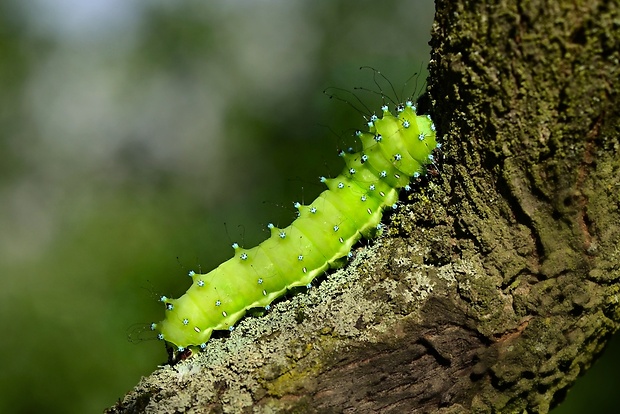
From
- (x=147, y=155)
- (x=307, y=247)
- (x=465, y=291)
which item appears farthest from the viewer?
(x=147, y=155)

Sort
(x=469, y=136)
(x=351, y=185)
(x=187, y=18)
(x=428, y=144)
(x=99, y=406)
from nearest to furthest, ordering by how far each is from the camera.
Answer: (x=469, y=136) → (x=428, y=144) → (x=351, y=185) → (x=99, y=406) → (x=187, y=18)

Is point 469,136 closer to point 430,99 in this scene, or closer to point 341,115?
point 430,99

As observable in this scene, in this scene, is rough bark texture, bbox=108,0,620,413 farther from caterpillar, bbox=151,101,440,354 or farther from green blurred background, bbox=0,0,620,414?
green blurred background, bbox=0,0,620,414

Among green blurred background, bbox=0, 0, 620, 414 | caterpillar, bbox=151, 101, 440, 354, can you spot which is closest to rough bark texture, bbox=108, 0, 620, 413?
caterpillar, bbox=151, 101, 440, 354

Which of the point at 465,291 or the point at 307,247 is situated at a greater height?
the point at 307,247

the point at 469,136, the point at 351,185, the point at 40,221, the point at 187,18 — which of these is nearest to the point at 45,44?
the point at 187,18

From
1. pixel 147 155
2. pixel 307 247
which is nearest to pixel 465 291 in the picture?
pixel 307 247

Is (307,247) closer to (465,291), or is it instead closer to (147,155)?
(465,291)
